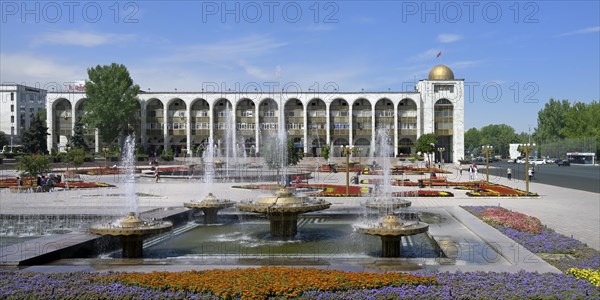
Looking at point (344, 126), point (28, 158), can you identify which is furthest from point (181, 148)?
point (28, 158)

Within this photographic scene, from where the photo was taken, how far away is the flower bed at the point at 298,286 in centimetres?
562

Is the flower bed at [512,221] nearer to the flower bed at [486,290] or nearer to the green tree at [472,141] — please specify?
the flower bed at [486,290]

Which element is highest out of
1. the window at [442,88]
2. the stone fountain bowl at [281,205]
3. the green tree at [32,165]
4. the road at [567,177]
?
the window at [442,88]

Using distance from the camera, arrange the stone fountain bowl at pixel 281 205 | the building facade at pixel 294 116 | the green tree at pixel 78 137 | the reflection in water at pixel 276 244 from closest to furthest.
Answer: the reflection in water at pixel 276 244
the stone fountain bowl at pixel 281 205
the green tree at pixel 78 137
the building facade at pixel 294 116

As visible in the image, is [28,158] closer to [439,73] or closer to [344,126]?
[344,126]

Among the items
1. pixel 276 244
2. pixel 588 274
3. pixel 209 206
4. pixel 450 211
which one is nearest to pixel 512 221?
pixel 450 211

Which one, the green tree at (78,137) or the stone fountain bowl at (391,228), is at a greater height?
the green tree at (78,137)

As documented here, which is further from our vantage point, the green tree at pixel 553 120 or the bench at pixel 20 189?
the green tree at pixel 553 120

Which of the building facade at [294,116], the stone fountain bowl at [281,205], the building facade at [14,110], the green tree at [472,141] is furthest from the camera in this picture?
the green tree at [472,141]

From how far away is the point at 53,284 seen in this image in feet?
19.5

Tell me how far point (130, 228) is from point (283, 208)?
9.87 feet

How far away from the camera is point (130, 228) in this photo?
8438 mm

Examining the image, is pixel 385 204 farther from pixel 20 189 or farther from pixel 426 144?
pixel 426 144

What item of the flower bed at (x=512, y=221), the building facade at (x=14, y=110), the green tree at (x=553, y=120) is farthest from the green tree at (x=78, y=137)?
the green tree at (x=553, y=120)
